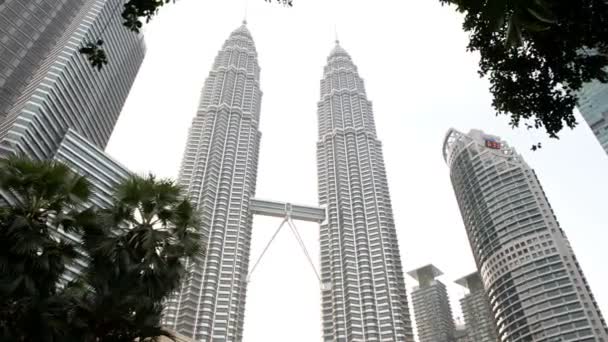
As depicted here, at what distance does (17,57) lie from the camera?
92.8 meters

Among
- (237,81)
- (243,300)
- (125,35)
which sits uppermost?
(237,81)

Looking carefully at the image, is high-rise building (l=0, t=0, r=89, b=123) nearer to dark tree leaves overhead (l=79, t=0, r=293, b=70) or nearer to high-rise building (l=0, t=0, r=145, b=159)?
high-rise building (l=0, t=0, r=145, b=159)

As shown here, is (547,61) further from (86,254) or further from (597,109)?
(597,109)

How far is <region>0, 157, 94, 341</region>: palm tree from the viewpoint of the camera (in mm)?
10023

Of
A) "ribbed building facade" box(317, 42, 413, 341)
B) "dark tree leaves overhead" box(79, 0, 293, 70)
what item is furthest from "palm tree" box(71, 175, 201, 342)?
"ribbed building facade" box(317, 42, 413, 341)

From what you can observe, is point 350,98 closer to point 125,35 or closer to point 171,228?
point 125,35

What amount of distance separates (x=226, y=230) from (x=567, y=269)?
99096mm

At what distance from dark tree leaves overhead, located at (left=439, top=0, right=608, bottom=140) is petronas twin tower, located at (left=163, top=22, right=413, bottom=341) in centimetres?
9211

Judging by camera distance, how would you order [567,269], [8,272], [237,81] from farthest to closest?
[237,81] → [567,269] → [8,272]

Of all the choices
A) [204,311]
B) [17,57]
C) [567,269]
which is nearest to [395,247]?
[567,269]

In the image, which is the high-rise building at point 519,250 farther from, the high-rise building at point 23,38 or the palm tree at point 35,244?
the high-rise building at point 23,38

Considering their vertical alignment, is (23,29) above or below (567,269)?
above

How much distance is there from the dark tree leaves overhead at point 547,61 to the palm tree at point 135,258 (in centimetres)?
1095

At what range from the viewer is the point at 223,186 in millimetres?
131000
